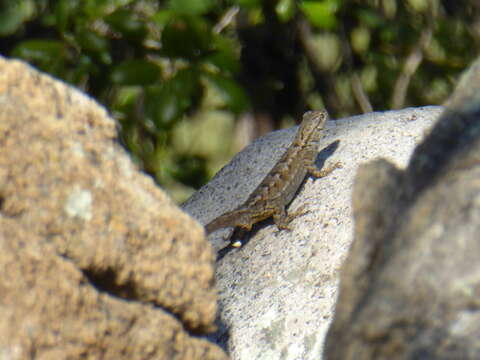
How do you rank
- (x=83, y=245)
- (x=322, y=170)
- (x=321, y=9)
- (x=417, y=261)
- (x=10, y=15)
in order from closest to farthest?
1. (x=417, y=261)
2. (x=83, y=245)
3. (x=322, y=170)
4. (x=321, y=9)
5. (x=10, y=15)

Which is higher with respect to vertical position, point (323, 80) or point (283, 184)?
point (283, 184)

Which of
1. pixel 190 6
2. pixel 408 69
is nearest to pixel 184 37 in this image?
pixel 190 6

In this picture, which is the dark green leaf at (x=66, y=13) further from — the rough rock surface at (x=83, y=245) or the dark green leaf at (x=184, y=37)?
the rough rock surface at (x=83, y=245)

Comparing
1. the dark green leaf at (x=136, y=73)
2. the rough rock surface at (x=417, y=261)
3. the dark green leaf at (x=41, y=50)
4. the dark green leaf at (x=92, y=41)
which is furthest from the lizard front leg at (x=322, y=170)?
the rough rock surface at (x=417, y=261)

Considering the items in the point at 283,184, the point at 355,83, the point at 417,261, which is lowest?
the point at 355,83

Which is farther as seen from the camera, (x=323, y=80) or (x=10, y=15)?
(x=323, y=80)

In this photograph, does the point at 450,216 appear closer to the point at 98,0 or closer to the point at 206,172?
the point at 98,0

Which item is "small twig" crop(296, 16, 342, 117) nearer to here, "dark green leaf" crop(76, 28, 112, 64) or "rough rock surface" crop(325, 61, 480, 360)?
"dark green leaf" crop(76, 28, 112, 64)

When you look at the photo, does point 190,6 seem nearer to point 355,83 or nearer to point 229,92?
point 229,92
